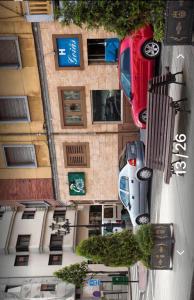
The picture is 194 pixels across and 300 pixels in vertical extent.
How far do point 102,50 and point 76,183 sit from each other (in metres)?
6.06

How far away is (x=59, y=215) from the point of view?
98.4 ft

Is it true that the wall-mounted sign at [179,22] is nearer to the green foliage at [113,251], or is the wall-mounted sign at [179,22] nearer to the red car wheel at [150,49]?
the red car wheel at [150,49]

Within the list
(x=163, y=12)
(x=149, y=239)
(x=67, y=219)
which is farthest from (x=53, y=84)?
(x=67, y=219)

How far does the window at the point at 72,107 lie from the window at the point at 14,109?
138 cm

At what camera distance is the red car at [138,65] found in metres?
13.9

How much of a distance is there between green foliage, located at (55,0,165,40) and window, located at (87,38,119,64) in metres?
6.27

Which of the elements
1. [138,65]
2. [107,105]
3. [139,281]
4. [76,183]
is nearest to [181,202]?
[138,65]

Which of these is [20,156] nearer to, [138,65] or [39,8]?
[39,8]

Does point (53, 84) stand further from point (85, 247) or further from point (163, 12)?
point (163, 12)

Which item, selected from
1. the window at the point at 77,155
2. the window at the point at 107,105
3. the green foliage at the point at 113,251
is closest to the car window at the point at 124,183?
the window at the point at 77,155

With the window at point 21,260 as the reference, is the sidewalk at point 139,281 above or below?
below

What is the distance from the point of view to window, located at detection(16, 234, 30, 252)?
93.3ft
